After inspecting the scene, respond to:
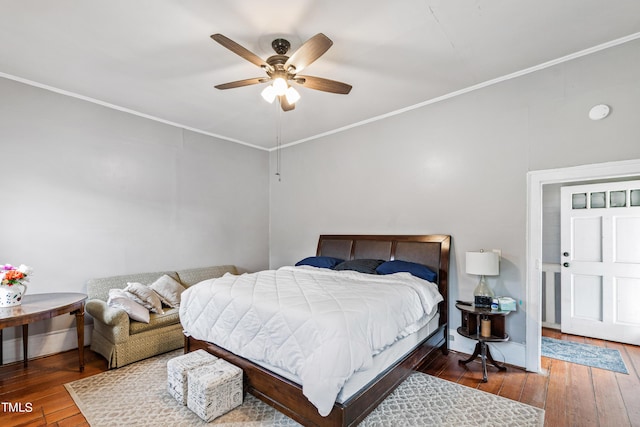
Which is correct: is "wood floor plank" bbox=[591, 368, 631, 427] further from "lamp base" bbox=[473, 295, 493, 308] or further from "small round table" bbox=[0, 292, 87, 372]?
"small round table" bbox=[0, 292, 87, 372]

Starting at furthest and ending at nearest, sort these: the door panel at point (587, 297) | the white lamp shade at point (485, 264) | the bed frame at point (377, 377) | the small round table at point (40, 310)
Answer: the door panel at point (587, 297), the white lamp shade at point (485, 264), the small round table at point (40, 310), the bed frame at point (377, 377)

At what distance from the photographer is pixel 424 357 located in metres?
2.88

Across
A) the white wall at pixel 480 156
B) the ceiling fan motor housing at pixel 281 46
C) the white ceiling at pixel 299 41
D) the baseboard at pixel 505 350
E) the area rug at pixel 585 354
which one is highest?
the white ceiling at pixel 299 41

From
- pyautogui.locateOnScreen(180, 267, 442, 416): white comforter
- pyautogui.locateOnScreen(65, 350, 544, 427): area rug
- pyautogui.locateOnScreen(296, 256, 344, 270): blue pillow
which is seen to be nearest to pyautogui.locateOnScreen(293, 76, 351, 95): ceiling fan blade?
pyautogui.locateOnScreen(180, 267, 442, 416): white comforter

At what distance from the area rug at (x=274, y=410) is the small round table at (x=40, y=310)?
0.63 m

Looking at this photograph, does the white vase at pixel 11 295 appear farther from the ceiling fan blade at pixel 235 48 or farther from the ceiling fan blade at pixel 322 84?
the ceiling fan blade at pixel 322 84

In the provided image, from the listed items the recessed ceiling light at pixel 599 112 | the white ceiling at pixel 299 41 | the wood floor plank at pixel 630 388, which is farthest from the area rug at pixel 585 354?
the white ceiling at pixel 299 41

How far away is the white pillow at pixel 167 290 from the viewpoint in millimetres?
3746

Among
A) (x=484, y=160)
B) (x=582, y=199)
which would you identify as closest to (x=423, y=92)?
(x=484, y=160)

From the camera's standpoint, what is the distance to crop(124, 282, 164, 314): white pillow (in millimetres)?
3410

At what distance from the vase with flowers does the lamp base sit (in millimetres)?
4263

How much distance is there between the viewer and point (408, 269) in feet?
11.5

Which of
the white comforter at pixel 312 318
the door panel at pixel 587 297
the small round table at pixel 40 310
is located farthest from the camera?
the door panel at pixel 587 297

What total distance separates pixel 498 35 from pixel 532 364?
9.99 feet
